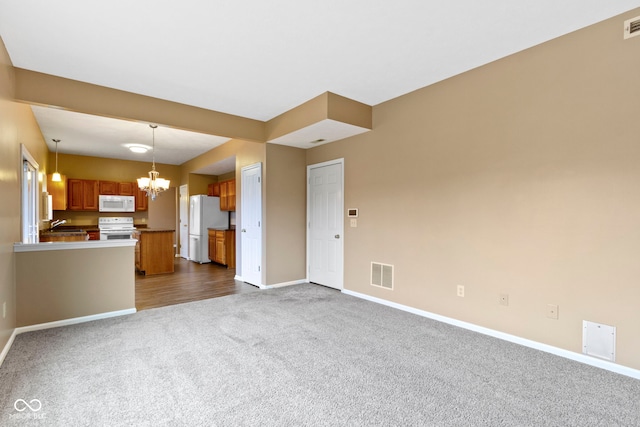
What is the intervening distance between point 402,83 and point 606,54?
1.77 m

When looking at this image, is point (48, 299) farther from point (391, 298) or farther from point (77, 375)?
point (391, 298)

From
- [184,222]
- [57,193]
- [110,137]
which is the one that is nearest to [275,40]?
[110,137]

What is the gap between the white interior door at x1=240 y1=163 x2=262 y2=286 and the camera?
5.11m

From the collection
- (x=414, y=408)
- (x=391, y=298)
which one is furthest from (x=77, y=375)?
(x=391, y=298)

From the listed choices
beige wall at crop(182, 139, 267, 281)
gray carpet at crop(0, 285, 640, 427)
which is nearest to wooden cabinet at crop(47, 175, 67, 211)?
beige wall at crop(182, 139, 267, 281)

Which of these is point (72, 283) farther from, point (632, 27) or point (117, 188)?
point (632, 27)

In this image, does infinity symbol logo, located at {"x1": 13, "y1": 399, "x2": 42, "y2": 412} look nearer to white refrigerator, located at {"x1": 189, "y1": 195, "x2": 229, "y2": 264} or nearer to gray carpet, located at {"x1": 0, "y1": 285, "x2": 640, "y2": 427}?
gray carpet, located at {"x1": 0, "y1": 285, "x2": 640, "y2": 427}

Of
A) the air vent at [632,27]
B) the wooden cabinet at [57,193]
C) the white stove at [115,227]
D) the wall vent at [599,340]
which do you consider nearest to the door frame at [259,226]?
the white stove at [115,227]

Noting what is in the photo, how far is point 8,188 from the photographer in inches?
110

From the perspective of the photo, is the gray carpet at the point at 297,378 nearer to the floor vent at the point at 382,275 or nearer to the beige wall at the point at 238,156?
the floor vent at the point at 382,275

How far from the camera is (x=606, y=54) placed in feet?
7.90

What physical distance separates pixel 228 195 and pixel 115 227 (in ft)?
10.7

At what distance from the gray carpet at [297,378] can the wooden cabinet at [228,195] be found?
159 inches

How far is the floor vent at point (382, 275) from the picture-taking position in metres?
4.06
